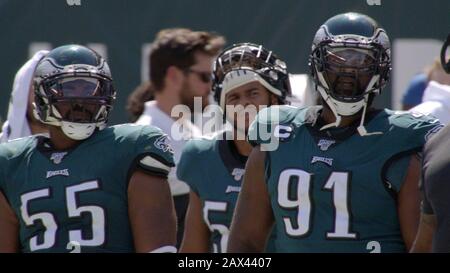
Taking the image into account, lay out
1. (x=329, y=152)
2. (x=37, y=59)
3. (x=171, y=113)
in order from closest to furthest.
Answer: (x=329, y=152), (x=37, y=59), (x=171, y=113)

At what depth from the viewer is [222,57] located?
4.88 meters

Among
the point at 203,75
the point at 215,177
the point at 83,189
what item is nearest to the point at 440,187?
the point at 83,189

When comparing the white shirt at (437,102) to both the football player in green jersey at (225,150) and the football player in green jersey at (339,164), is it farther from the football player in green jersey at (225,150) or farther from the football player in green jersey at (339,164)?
the football player in green jersey at (339,164)

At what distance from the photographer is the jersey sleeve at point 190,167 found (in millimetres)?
4625

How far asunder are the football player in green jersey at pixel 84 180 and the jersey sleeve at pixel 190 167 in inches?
21.6

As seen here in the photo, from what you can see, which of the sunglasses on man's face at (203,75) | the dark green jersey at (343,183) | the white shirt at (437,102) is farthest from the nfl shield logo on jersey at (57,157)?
the sunglasses on man's face at (203,75)

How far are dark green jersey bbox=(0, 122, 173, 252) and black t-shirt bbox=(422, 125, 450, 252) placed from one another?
3.73 feet

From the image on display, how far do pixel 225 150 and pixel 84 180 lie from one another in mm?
817

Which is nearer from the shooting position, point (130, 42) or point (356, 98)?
point (356, 98)

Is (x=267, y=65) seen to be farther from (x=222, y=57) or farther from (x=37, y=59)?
(x=37, y=59)
